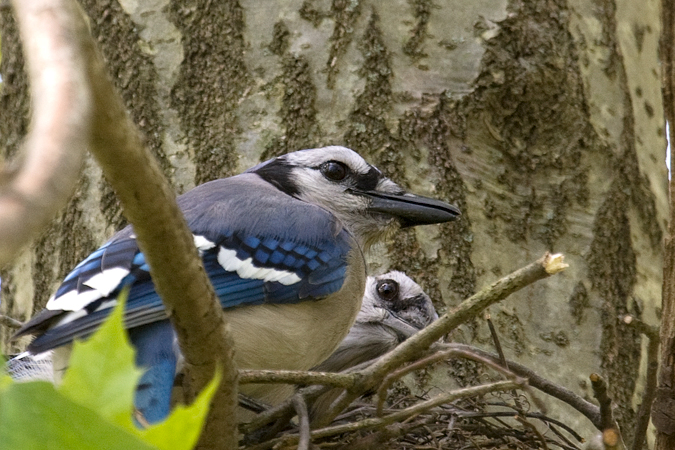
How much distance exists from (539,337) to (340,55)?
1071mm

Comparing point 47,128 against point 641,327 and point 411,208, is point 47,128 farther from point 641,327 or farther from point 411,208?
point 411,208

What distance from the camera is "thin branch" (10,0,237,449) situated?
0.60 metres

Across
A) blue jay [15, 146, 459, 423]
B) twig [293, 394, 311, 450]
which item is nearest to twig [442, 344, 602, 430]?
twig [293, 394, 311, 450]

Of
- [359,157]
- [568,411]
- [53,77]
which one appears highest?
[53,77]

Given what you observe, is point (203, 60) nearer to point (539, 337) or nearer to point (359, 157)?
point (359, 157)

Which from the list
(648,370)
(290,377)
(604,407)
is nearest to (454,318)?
(290,377)

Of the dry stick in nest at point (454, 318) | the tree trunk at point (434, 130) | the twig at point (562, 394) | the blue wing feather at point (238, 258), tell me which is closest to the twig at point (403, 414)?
the dry stick in nest at point (454, 318)

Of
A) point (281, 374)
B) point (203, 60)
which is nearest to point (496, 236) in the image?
point (203, 60)

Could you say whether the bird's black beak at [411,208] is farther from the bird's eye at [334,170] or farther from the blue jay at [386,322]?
the blue jay at [386,322]

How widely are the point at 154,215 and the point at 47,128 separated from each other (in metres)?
0.55

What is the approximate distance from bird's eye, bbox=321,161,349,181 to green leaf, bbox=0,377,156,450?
2137mm

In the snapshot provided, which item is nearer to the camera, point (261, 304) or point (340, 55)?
point (261, 304)

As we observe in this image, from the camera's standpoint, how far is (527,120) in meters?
2.87

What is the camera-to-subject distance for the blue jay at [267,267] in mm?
1938
